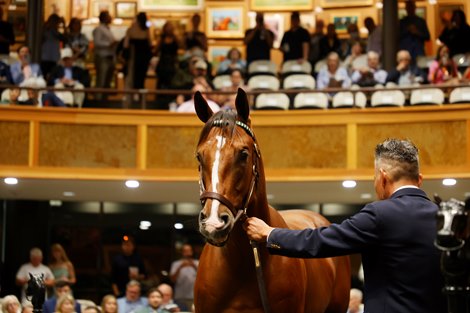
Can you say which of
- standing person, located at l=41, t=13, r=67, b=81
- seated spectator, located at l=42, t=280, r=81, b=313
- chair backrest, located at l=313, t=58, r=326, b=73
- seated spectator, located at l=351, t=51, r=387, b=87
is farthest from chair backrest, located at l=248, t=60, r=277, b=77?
seated spectator, located at l=42, t=280, r=81, b=313

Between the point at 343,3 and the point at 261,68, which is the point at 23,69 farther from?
the point at 343,3

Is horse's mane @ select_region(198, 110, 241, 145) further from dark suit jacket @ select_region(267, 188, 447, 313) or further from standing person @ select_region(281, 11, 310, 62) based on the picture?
standing person @ select_region(281, 11, 310, 62)

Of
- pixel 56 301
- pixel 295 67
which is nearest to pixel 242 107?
pixel 56 301

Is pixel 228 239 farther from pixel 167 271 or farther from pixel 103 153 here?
pixel 167 271

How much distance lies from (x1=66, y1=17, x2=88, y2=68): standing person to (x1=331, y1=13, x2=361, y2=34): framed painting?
19.1 ft

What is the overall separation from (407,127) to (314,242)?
11.3m

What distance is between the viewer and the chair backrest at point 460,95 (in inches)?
603

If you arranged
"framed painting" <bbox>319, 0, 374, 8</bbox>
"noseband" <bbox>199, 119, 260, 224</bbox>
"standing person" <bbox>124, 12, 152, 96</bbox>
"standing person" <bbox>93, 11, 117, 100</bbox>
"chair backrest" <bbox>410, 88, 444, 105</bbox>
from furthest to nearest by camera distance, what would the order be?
"framed painting" <bbox>319, 0, 374, 8</bbox> < "standing person" <bbox>93, 11, 117, 100</bbox> < "standing person" <bbox>124, 12, 152, 96</bbox> < "chair backrest" <bbox>410, 88, 444, 105</bbox> < "noseband" <bbox>199, 119, 260, 224</bbox>

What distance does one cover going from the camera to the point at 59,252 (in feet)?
55.2

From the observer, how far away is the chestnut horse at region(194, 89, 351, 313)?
496 centimetres

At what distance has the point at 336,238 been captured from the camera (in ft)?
14.7

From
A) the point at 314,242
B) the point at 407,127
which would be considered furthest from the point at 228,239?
the point at 407,127

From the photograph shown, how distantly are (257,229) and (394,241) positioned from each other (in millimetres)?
842

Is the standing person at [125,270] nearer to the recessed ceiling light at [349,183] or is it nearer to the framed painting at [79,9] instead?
the recessed ceiling light at [349,183]
